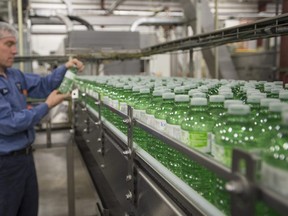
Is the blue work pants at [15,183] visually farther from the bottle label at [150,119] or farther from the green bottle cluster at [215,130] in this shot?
the bottle label at [150,119]

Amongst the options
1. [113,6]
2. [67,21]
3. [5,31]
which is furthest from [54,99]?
[113,6]

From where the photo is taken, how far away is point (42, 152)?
6.06 metres

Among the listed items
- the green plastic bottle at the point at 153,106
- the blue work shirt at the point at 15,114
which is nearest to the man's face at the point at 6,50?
the blue work shirt at the point at 15,114

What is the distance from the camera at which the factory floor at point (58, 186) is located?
353cm

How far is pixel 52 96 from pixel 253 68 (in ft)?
14.6

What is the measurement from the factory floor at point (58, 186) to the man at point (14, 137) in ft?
2.10

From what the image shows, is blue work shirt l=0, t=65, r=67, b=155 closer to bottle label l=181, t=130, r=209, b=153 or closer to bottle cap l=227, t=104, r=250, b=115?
bottle label l=181, t=130, r=209, b=153

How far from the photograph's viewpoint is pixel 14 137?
2.22 m

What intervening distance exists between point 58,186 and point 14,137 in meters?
2.23

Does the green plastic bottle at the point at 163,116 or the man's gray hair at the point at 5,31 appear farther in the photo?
the man's gray hair at the point at 5,31

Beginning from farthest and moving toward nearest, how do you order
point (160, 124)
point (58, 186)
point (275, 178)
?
1. point (58, 186)
2. point (160, 124)
3. point (275, 178)

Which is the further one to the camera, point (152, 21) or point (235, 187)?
point (152, 21)

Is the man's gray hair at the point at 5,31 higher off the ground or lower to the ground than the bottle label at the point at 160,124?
higher

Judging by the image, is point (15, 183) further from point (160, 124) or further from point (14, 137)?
point (160, 124)
